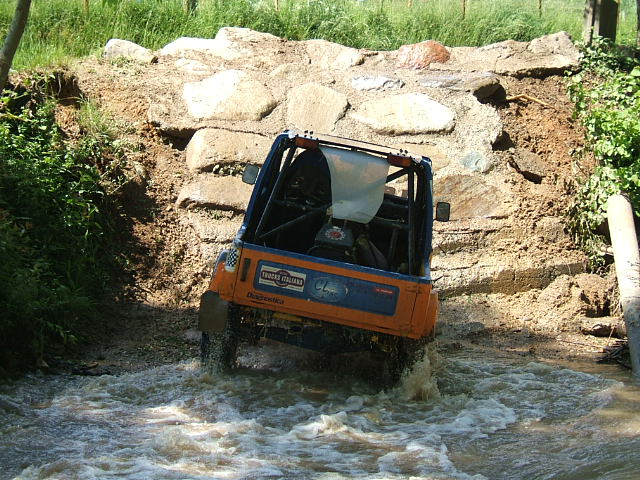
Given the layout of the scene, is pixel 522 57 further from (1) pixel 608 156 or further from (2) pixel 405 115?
(1) pixel 608 156

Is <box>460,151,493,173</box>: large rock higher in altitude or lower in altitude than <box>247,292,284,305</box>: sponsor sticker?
higher

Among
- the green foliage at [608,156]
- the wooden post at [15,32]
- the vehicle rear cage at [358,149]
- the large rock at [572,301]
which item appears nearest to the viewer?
the wooden post at [15,32]

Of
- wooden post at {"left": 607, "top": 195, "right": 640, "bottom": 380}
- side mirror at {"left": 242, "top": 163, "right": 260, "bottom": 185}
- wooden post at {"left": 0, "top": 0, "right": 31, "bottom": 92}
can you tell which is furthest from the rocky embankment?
wooden post at {"left": 0, "top": 0, "right": 31, "bottom": 92}

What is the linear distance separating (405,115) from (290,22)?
3416 millimetres

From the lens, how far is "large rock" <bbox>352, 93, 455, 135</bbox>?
1148 centimetres

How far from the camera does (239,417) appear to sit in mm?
6113

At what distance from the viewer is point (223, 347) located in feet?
22.3

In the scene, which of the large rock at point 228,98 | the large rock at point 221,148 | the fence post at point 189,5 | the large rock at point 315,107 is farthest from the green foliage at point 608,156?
the fence post at point 189,5

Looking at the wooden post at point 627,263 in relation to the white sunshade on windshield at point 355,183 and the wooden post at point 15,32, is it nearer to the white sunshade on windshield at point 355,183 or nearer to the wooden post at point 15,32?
the white sunshade on windshield at point 355,183

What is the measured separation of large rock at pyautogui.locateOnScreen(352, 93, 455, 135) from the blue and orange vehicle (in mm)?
3762

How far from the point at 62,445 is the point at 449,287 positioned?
5.32 meters

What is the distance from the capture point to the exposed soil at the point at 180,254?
8172 mm

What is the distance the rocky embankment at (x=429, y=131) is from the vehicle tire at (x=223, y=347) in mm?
2267

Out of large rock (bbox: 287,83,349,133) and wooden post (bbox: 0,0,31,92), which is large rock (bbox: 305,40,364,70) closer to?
large rock (bbox: 287,83,349,133)
